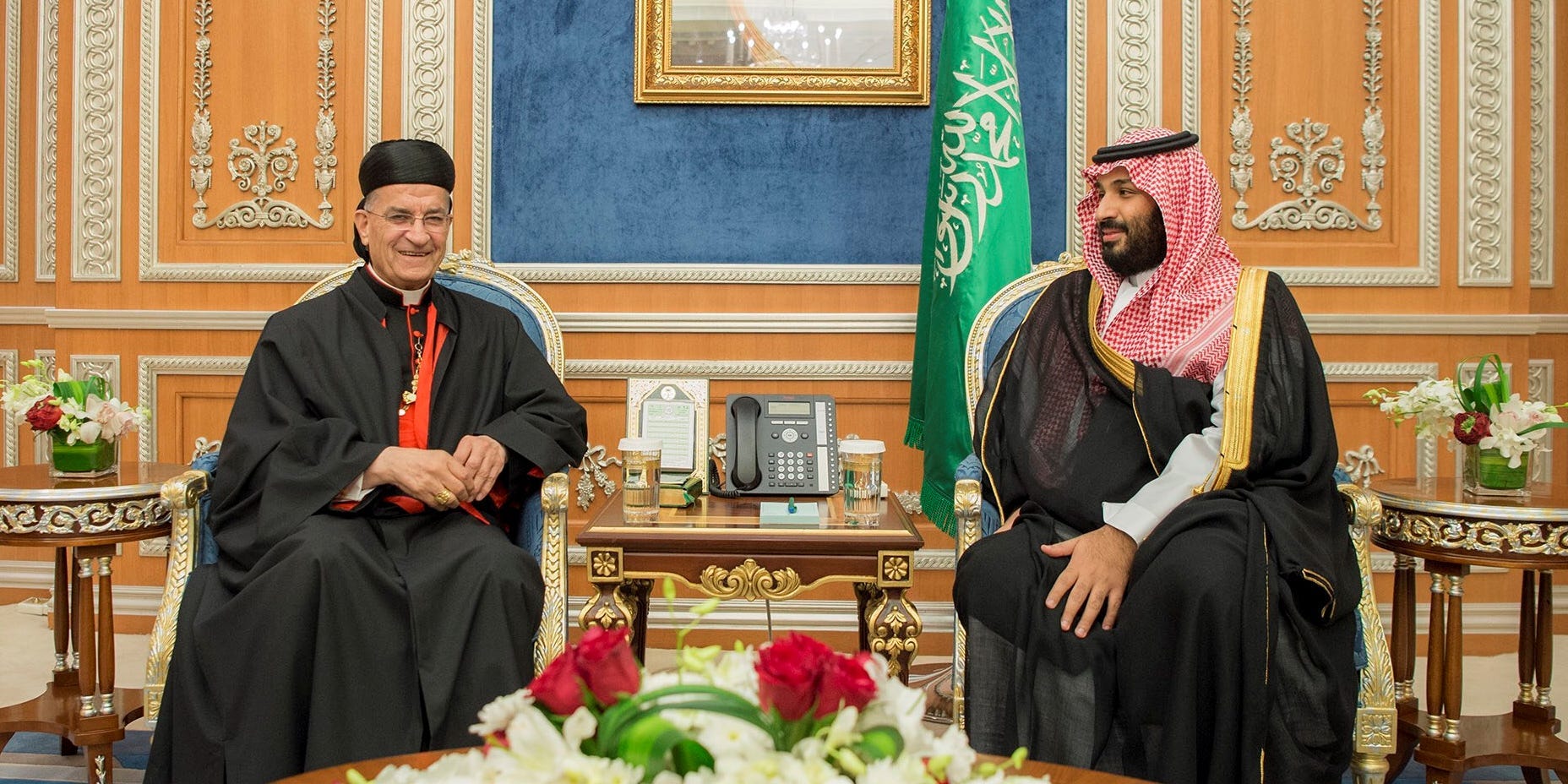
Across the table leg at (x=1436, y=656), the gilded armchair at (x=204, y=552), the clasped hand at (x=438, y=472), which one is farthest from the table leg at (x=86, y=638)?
the table leg at (x=1436, y=656)

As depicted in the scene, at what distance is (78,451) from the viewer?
2.94m

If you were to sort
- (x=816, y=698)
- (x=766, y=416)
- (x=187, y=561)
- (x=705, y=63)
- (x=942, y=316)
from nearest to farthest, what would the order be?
(x=816, y=698) < (x=187, y=561) < (x=766, y=416) < (x=942, y=316) < (x=705, y=63)

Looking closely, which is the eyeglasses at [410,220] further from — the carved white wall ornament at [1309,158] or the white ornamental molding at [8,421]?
the carved white wall ornament at [1309,158]

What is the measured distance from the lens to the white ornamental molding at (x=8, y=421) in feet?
14.8

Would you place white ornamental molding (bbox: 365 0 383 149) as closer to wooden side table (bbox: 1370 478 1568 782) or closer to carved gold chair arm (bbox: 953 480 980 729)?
carved gold chair arm (bbox: 953 480 980 729)

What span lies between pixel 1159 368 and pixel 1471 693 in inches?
72.8

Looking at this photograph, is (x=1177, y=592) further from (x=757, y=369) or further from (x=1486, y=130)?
(x=1486, y=130)

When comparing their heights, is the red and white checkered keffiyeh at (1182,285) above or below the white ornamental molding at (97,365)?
above

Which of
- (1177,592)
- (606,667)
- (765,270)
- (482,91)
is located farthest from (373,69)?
(606,667)

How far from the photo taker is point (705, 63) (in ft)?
12.8

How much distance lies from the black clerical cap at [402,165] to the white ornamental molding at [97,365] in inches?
65.7

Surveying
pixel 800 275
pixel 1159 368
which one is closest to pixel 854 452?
pixel 1159 368

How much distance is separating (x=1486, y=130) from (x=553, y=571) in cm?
345

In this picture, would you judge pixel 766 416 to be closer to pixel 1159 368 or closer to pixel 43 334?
pixel 1159 368
